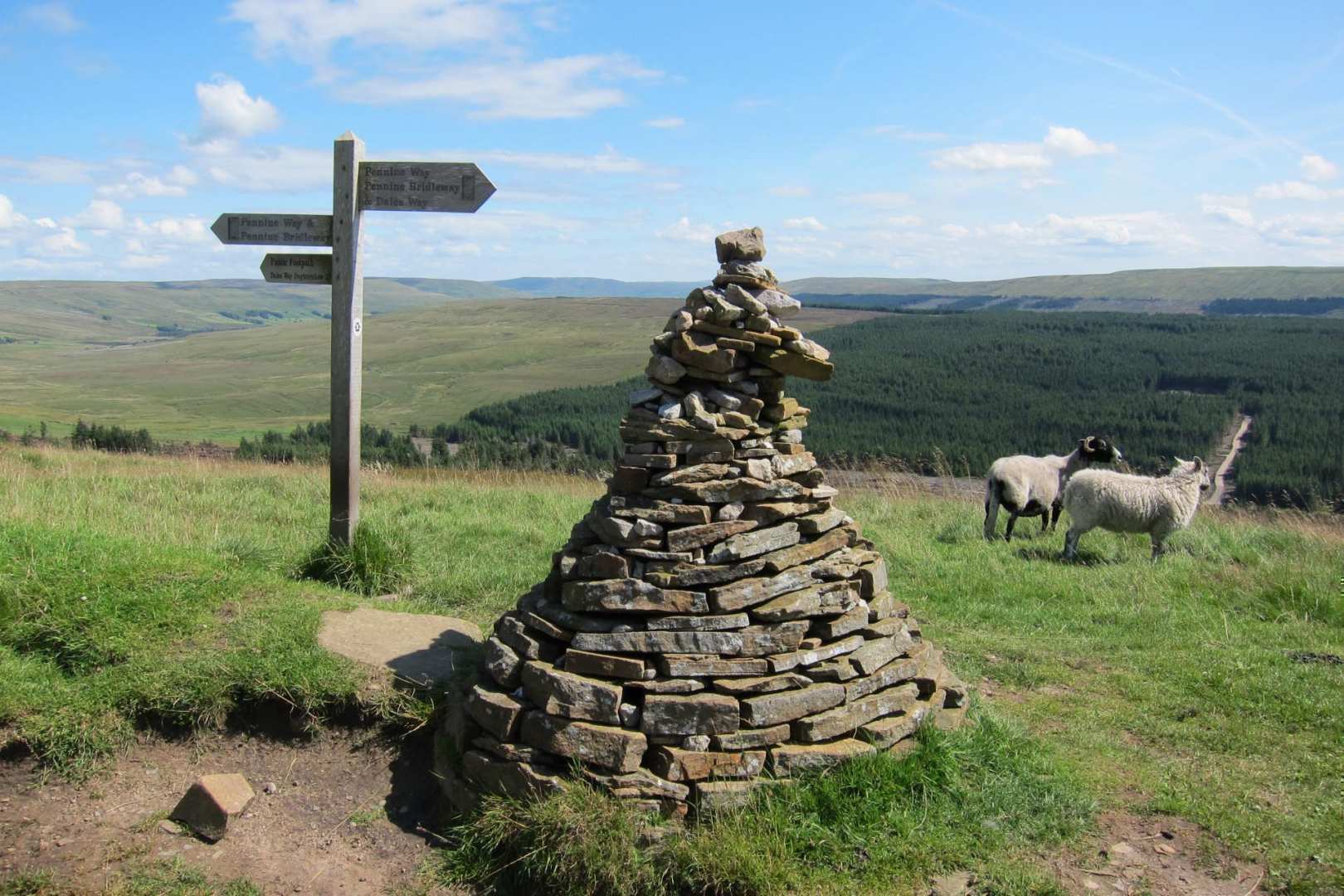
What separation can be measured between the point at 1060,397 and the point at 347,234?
6213 centimetres

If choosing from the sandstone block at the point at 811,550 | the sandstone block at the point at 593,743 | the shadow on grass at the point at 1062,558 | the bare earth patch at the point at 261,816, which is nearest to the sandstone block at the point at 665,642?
the sandstone block at the point at 593,743

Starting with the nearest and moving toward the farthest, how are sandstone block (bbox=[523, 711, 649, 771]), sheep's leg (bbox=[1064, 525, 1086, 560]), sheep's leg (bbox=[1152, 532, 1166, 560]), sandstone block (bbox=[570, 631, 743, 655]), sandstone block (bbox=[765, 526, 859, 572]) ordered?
sandstone block (bbox=[523, 711, 649, 771]), sandstone block (bbox=[570, 631, 743, 655]), sandstone block (bbox=[765, 526, 859, 572]), sheep's leg (bbox=[1152, 532, 1166, 560]), sheep's leg (bbox=[1064, 525, 1086, 560])

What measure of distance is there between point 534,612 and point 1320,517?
47.4 feet

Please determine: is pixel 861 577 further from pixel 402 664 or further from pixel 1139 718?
A: pixel 402 664

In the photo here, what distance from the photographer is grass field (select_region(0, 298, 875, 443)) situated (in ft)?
257

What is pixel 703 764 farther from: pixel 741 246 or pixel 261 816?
pixel 741 246

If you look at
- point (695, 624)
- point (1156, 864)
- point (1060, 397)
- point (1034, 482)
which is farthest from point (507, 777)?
point (1060, 397)

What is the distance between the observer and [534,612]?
5.77 meters

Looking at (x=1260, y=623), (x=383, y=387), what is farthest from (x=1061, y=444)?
(x=383, y=387)

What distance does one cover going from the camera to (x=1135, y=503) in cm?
1180

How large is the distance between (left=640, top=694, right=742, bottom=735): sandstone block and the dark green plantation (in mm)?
19247

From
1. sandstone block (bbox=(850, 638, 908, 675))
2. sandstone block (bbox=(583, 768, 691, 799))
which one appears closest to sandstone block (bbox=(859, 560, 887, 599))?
sandstone block (bbox=(850, 638, 908, 675))

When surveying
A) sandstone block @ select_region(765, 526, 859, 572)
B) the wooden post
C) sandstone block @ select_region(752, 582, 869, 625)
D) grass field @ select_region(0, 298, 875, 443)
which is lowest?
grass field @ select_region(0, 298, 875, 443)

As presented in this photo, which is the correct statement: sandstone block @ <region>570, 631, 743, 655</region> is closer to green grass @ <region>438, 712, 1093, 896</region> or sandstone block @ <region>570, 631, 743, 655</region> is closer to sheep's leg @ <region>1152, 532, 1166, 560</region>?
green grass @ <region>438, 712, 1093, 896</region>
